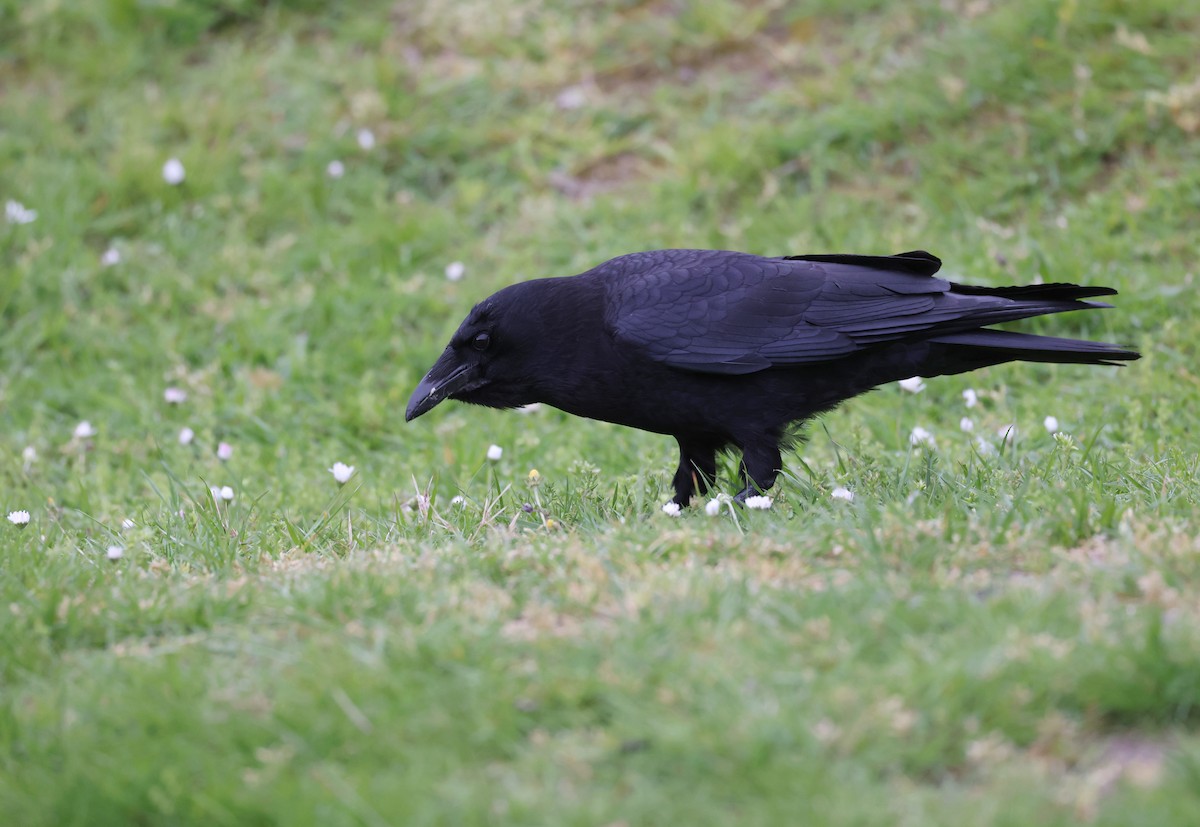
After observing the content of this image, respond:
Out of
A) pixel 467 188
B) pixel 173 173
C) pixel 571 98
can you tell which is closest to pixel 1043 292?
pixel 467 188

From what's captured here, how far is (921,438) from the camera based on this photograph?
5145mm

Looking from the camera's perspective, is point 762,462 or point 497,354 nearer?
point 762,462

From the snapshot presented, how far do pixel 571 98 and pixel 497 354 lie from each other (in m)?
4.00

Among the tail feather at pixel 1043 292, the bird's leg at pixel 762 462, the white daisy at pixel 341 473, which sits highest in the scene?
the tail feather at pixel 1043 292

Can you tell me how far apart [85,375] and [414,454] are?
2108 mm

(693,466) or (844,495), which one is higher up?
(844,495)

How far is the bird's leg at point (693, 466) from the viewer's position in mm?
A: 4805

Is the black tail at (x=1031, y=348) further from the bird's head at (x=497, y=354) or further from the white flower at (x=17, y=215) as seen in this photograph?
the white flower at (x=17, y=215)

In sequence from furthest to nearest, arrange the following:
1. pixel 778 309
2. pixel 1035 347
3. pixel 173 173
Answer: pixel 173 173 → pixel 778 309 → pixel 1035 347

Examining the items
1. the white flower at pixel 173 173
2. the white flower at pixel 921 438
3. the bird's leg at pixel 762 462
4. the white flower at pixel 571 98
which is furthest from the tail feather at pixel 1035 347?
the white flower at pixel 173 173

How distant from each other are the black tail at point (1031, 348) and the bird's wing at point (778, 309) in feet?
0.22

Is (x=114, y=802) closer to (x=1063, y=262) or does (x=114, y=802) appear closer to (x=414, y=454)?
(x=414, y=454)

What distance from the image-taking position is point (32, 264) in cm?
723

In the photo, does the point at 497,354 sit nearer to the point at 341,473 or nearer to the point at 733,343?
the point at 341,473
